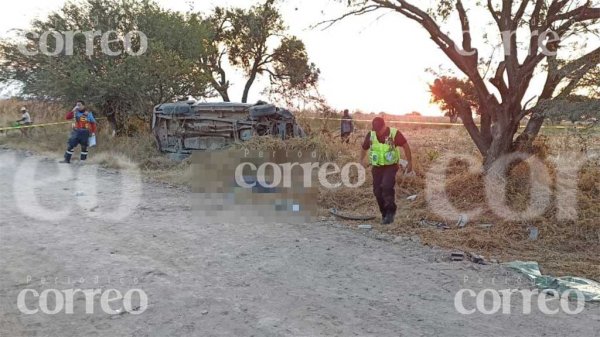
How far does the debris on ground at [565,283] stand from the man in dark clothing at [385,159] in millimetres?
2397

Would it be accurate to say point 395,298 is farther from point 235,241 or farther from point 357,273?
point 235,241

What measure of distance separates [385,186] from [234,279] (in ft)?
10.8

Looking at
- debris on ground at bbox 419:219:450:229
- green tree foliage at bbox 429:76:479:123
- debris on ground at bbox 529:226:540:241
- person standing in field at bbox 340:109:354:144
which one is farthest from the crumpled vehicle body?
debris on ground at bbox 529:226:540:241

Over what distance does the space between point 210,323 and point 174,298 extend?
2.17 feet

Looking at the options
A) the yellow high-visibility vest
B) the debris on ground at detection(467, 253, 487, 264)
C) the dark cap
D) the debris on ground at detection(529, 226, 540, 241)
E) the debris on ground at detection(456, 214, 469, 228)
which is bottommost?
the debris on ground at detection(467, 253, 487, 264)

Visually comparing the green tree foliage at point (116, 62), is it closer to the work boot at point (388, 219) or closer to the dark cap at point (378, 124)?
the dark cap at point (378, 124)

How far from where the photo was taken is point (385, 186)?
7648 millimetres

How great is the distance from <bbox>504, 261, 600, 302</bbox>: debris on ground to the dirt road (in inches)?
7.6

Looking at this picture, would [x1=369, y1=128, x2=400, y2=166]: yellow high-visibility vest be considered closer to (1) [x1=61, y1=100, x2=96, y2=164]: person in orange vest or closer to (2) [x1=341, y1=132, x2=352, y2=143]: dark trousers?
(2) [x1=341, y1=132, x2=352, y2=143]: dark trousers

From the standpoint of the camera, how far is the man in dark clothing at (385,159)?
754cm

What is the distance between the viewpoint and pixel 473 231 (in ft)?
23.9

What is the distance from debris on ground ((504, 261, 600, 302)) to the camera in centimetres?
495

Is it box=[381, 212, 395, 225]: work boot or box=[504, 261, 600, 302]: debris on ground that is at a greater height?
box=[381, 212, 395, 225]: work boot

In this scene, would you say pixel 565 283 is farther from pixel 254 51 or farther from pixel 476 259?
pixel 254 51
